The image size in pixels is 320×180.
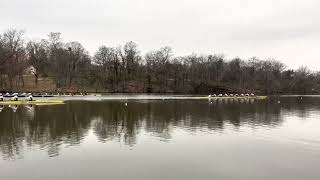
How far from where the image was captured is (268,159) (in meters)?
18.9

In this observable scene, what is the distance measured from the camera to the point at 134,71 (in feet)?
475

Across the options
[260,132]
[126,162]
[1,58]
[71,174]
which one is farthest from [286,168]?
[1,58]

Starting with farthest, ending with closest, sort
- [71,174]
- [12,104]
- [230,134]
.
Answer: [12,104] → [230,134] → [71,174]

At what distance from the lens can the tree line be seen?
11019cm

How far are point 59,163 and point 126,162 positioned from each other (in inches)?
121

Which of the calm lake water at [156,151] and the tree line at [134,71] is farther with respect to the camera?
the tree line at [134,71]

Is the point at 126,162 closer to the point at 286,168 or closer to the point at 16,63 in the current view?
the point at 286,168

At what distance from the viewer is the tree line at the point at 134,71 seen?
11019 cm

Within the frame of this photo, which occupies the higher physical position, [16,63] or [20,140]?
[16,63]

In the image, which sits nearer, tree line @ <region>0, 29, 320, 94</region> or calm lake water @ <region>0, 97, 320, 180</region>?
calm lake water @ <region>0, 97, 320, 180</region>

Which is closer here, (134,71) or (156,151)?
(156,151)

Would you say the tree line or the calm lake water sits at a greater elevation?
the tree line

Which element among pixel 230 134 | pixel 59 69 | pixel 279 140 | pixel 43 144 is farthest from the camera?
pixel 59 69

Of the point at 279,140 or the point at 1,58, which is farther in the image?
the point at 1,58
